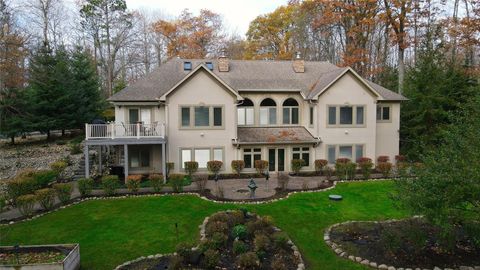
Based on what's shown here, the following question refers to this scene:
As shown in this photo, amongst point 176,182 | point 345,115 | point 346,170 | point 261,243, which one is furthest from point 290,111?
point 261,243

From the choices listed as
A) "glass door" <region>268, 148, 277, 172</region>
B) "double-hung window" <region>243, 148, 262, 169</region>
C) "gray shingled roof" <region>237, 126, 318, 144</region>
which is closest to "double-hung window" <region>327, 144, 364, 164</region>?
"gray shingled roof" <region>237, 126, 318, 144</region>

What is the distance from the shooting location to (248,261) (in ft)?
29.5

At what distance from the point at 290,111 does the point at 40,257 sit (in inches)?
701

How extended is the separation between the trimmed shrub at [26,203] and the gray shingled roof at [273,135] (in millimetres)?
11511

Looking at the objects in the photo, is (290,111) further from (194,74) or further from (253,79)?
(194,74)

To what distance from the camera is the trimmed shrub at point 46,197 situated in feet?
45.9

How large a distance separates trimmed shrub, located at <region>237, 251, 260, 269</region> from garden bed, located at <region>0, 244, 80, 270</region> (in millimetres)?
4560

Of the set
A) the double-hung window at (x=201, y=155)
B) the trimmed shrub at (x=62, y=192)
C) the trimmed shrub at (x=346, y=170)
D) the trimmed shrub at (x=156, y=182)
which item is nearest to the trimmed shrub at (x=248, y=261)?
the trimmed shrub at (x=156, y=182)

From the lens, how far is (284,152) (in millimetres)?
22109

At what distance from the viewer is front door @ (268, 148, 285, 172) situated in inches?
865

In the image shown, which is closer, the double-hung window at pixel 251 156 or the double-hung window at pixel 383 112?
the double-hung window at pixel 251 156

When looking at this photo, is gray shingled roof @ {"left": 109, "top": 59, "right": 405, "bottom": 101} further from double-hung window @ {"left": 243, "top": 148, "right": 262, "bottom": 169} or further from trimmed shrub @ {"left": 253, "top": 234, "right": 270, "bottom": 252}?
trimmed shrub @ {"left": 253, "top": 234, "right": 270, "bottom": 252}

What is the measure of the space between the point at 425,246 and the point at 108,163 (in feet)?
62.6

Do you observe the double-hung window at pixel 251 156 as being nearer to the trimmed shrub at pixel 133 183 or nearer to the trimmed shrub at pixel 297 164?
the trimmed shrub at pixel 297 164
